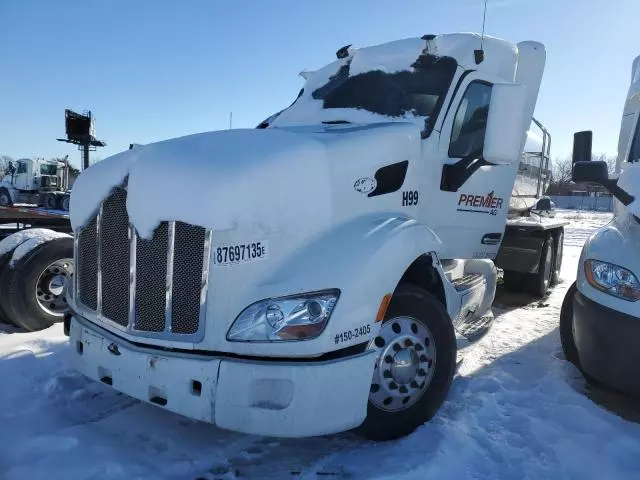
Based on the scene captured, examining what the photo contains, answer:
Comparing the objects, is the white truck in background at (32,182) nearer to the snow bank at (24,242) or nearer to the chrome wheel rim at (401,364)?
the snow bank at (24,242)

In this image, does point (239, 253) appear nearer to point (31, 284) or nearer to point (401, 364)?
point (401, 364)

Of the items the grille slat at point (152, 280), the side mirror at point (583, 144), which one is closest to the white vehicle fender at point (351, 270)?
the grille slat at point (152, 280)

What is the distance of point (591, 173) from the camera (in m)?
4.00

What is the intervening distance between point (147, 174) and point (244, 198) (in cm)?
63

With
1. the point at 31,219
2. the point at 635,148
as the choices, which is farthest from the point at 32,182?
the point at 635,148

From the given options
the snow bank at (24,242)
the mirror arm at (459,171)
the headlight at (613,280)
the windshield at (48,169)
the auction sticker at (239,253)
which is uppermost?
the windshield at (48,169)

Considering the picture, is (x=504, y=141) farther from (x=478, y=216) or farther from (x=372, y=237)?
(x=372, y=237)

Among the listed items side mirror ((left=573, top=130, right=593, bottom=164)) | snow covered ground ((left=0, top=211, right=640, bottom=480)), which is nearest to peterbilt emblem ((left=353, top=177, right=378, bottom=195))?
snow covered ground ((left=0, top=211, right=640, bottom=480))

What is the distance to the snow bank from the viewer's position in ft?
16.9

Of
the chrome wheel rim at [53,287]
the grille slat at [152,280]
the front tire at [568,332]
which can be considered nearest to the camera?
the grille slat at [152,280]

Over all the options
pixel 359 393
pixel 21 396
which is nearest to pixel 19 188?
pixel 21 396

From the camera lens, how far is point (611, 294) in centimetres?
340

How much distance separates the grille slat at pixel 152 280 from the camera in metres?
2.75

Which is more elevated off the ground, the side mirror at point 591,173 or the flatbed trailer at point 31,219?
the side mirror at point 591,173
